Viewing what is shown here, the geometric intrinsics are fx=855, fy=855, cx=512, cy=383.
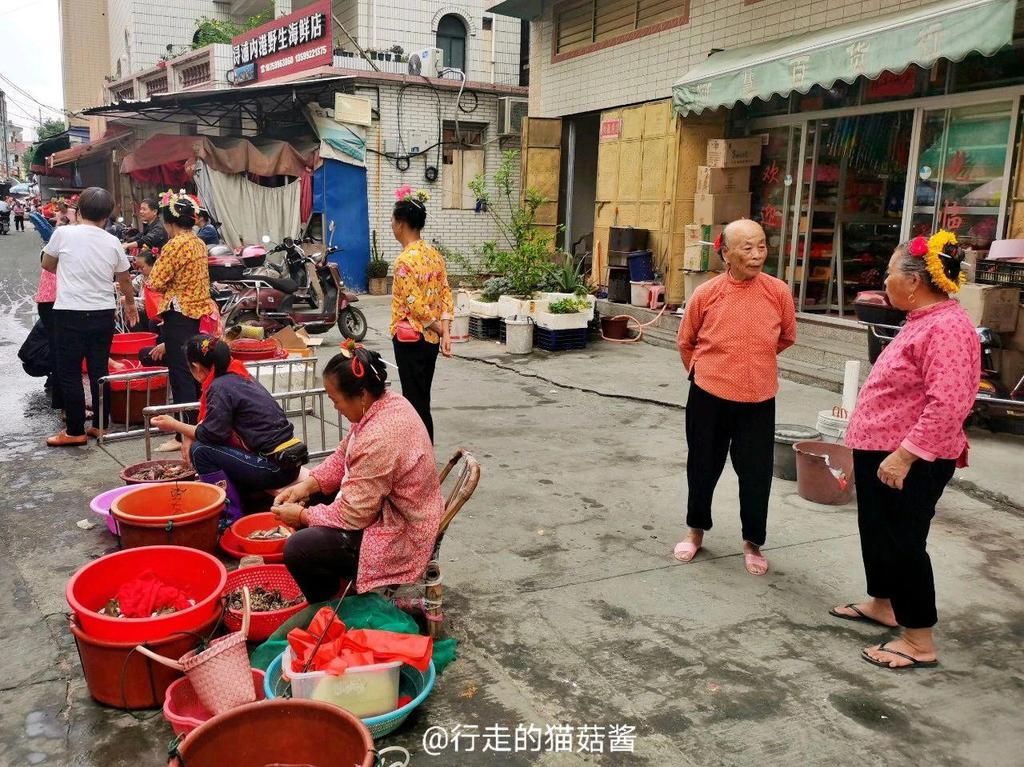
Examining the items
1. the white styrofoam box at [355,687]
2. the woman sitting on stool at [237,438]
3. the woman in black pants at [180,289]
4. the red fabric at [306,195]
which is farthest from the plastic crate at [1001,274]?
the red fabric at [306,195]

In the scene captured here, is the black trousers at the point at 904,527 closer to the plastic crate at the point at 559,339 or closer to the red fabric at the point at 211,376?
the red fabric at the point at 211,376

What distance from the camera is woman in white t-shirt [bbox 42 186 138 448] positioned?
6059 millimetres

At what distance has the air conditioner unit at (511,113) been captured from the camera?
54.0ft

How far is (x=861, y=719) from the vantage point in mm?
3102

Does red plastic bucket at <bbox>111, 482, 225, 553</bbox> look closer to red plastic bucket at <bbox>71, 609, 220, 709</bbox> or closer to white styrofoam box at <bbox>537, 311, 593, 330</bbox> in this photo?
red plastic bucket at <bbox>71, 609, 220, 709</bbox>

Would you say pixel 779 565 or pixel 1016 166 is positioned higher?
pixel 1016 166

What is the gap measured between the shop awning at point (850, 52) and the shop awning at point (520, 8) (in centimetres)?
464

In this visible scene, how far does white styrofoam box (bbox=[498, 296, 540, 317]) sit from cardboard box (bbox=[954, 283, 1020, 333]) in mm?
4912

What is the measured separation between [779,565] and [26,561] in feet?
12.8

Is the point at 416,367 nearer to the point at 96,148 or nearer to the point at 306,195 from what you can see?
the point at 306,195

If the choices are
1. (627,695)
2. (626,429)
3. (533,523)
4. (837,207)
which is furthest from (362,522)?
(837,207)

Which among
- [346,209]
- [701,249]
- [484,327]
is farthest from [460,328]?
[346,209]

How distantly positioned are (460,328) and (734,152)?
13.3 ft

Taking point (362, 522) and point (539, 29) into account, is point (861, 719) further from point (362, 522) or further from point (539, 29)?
point (539, 29)
